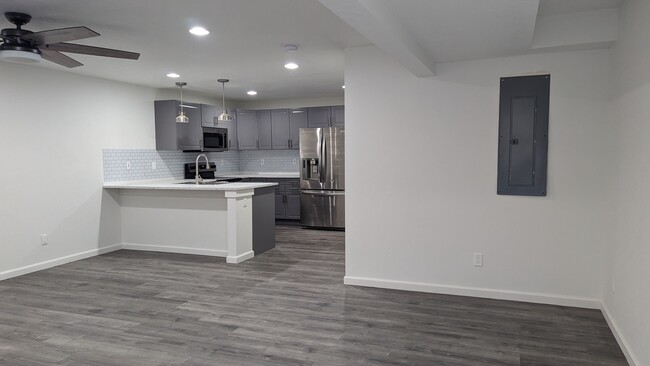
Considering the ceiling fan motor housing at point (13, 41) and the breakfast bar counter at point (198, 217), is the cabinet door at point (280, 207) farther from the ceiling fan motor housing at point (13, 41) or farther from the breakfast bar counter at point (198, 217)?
the ceiling fan motor housing at point (13, 41)

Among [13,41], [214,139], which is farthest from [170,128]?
[13,41]

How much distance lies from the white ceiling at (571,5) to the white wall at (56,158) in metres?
5.10

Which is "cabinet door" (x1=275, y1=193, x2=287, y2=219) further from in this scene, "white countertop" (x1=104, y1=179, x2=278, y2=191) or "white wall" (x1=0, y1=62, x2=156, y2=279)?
"white wall" (x1=0, y1=62, x2=156, y2=279)

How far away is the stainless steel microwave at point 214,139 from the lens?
288 inches

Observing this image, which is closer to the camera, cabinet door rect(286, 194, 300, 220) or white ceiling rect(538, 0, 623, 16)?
white ceiling rect(538, 0, 623, 16)

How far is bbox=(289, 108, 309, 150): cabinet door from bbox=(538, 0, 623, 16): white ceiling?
511 cm

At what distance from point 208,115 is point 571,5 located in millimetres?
5608

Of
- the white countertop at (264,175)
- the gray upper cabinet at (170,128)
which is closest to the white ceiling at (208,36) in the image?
the gray upper cabinet at (170,128)

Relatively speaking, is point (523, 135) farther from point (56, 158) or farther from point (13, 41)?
point (56, 158)

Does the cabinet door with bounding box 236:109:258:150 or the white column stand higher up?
the cabinet door with bounding box 236:109:258:150

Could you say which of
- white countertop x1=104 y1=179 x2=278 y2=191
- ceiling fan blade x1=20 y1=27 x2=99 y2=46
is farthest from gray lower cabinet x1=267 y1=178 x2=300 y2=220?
ceiling fan blade x1=20 y1=27 x2=99 y2=46

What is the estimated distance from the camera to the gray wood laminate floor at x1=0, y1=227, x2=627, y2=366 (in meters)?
2.82

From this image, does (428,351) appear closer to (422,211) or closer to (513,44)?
(422,211)

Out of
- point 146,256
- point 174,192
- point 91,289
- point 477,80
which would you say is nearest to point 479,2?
point 477,80
